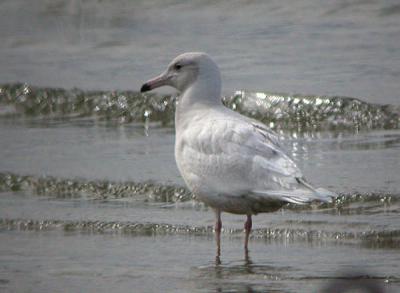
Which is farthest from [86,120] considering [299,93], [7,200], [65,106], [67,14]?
[67,14]

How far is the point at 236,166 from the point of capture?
7.74 metres

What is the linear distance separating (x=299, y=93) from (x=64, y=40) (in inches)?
201

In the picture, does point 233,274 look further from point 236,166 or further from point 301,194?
point 236,166

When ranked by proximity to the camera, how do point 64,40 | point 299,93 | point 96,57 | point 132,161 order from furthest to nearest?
point 64,40 < point 96,57 < point 299,93 < point 132,161

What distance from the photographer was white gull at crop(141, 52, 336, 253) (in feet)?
24.7

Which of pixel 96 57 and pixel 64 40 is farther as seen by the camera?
pixel 64 40

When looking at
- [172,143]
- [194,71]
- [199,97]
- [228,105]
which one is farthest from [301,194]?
[228,105]

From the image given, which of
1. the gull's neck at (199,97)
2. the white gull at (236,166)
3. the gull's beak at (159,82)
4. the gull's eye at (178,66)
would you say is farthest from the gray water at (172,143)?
the gull's eye at (178,66)

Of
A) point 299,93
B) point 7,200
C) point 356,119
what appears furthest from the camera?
point 299,93

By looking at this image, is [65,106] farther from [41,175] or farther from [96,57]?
[41,175]

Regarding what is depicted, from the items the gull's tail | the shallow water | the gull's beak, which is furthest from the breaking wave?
the gull's tail

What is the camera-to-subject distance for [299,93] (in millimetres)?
13148

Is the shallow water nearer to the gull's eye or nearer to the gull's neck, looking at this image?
the gull's neck

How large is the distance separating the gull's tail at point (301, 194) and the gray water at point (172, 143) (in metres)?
0.44
